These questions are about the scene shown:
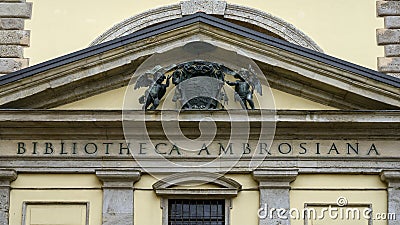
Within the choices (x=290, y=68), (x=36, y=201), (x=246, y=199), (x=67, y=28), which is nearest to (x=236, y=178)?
(x=246, y=199)

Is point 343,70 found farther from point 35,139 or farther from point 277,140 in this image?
point 35,139

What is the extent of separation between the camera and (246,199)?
18422 mm

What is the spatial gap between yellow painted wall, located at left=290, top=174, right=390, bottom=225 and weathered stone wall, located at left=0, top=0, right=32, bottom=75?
5.35 m

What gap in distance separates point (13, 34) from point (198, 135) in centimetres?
431

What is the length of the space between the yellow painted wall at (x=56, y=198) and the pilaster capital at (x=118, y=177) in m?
Answer: 0.14

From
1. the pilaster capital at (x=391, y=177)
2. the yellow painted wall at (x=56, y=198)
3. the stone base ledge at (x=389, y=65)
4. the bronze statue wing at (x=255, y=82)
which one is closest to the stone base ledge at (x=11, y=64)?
the yellow painted wall at (x=56, y=198)

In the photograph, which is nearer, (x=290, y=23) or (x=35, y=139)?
(x=35, y=139)

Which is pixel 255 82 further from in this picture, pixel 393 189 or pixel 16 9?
pixel 16 9

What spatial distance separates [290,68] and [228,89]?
3.18ft

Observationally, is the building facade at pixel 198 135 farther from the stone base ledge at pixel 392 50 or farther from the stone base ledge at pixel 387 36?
the stone base ledge at pixel 387 36

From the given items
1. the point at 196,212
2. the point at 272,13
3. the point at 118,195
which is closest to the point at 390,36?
the point at 272,13

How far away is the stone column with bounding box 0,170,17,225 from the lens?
18.2 metres

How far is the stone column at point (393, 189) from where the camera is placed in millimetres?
18281

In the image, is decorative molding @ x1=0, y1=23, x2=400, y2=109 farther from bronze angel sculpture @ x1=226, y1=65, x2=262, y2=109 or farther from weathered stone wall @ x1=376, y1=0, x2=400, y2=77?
weathered stone wall @ x1=376, y1=0, x2=400, y2=77
